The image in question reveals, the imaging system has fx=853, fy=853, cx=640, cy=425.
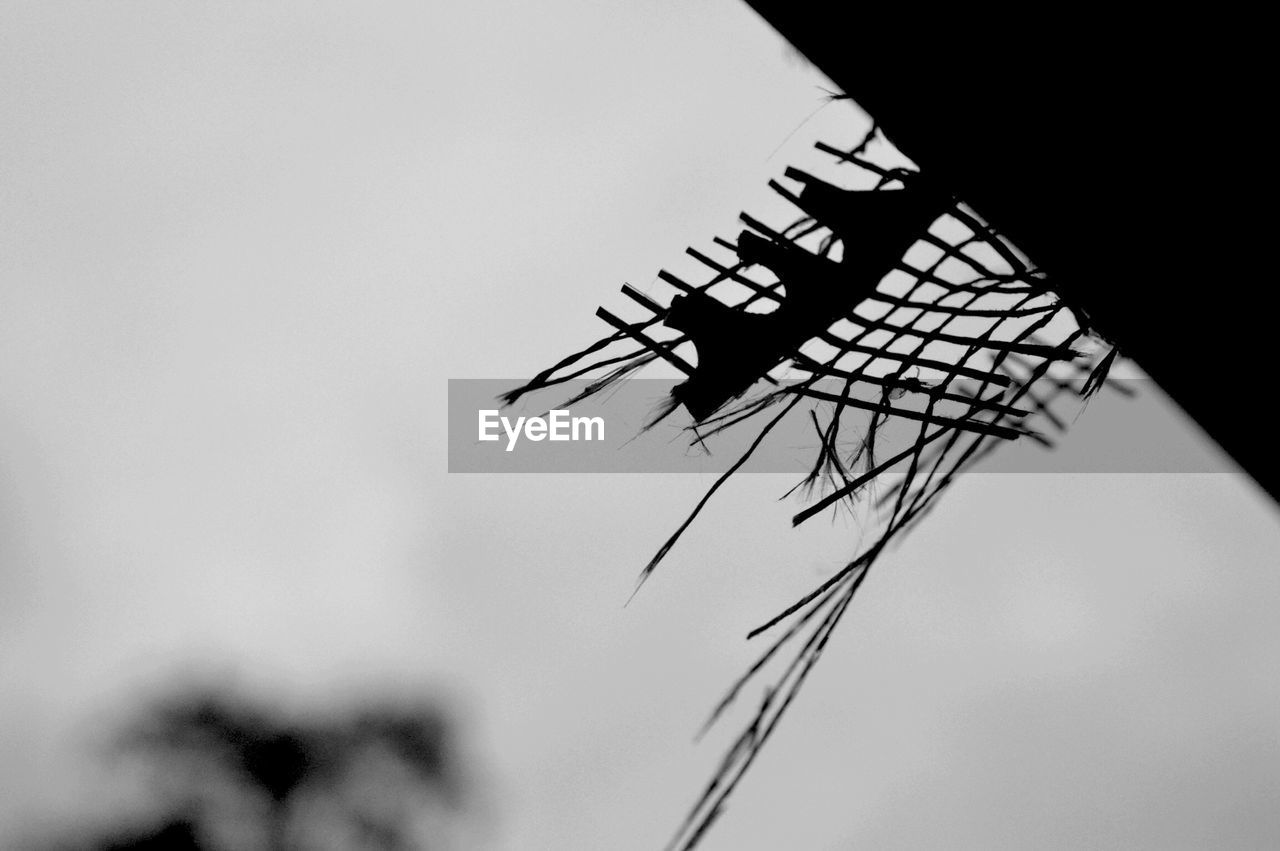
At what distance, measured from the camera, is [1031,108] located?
3.36ft

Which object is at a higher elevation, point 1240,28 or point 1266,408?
point 1240,28

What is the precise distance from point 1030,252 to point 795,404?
3.20 feet

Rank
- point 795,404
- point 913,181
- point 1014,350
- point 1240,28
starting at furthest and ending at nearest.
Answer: point 795,404 → point 1014,350 → point 913,181 → point 1240,28

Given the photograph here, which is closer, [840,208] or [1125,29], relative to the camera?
[1125,29]

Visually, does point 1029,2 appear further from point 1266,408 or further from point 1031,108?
point 1266,408

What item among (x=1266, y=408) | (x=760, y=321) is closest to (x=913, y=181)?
(x=760, y=321)

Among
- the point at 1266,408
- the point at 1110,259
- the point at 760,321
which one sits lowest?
the point at 1266,408

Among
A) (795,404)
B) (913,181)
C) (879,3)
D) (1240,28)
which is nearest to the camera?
(1240,28)

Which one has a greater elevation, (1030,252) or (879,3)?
(879,3)

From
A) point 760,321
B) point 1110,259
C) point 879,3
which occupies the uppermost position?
point 879,3

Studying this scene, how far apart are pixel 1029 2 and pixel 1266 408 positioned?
55 cm

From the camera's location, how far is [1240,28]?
93cm

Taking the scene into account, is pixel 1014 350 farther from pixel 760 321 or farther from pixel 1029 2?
pixel 1029 2

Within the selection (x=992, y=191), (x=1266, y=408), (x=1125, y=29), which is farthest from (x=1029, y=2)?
(x=1266, y=408)
